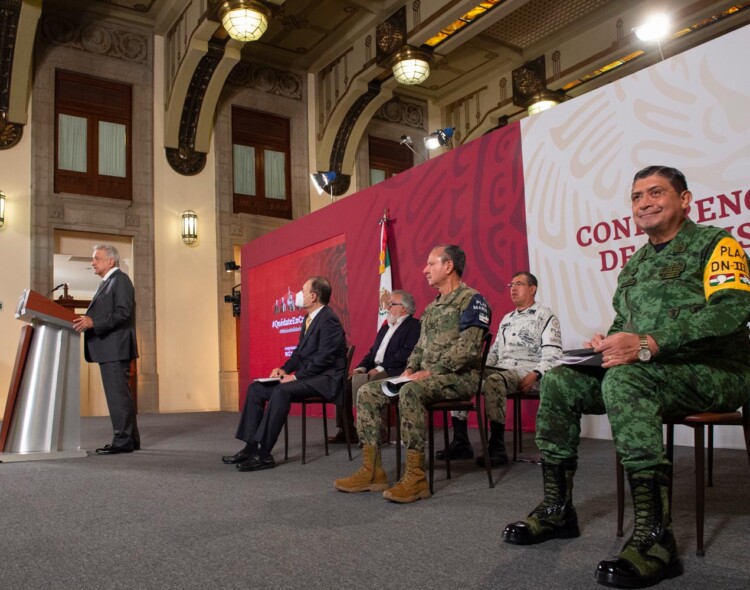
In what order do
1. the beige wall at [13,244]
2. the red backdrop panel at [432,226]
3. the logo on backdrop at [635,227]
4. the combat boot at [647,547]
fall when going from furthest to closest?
the beige wall at [13,244] → the red backdrop panel at [432,226] → the logo on backdrop at [635,227] → the combat boot at [647,547]

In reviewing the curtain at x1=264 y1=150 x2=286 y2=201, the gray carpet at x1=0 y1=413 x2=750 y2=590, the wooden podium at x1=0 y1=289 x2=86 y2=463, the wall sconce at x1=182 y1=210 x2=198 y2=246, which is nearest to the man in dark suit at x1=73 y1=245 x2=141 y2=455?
the wooden podium at x1=0 y1=289 x2=86 y2=463

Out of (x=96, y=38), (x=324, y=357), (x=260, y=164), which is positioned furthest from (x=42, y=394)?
(x=96, y=38)

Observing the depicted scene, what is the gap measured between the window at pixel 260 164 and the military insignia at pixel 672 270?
355 inches

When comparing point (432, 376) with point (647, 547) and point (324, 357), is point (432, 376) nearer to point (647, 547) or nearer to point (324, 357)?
point (324, 357)

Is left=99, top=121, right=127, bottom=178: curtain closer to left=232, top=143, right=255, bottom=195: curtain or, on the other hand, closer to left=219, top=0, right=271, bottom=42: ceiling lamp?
left=232, top=143, right=255, bottom=195: curtain

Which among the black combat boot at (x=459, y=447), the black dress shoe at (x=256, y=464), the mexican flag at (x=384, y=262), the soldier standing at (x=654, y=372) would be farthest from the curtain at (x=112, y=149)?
the soldier standing at (x=654, y=372)

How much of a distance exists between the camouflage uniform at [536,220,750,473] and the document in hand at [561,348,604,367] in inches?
2.1

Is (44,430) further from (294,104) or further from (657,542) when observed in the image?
(294,104)

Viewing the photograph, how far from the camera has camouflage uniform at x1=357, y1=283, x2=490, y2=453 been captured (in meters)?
2.65

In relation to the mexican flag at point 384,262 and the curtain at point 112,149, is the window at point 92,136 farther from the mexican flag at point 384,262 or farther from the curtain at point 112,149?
the mexican flag at point 384,262

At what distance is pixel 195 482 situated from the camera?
3.16 m

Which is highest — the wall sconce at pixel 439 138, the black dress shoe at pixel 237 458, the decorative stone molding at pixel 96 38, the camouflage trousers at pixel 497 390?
the decorative stone molding at pixel 96 38

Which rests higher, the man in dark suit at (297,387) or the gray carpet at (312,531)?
the man in dark suit at (297,387)

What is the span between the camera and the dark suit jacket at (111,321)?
14.4 feet
